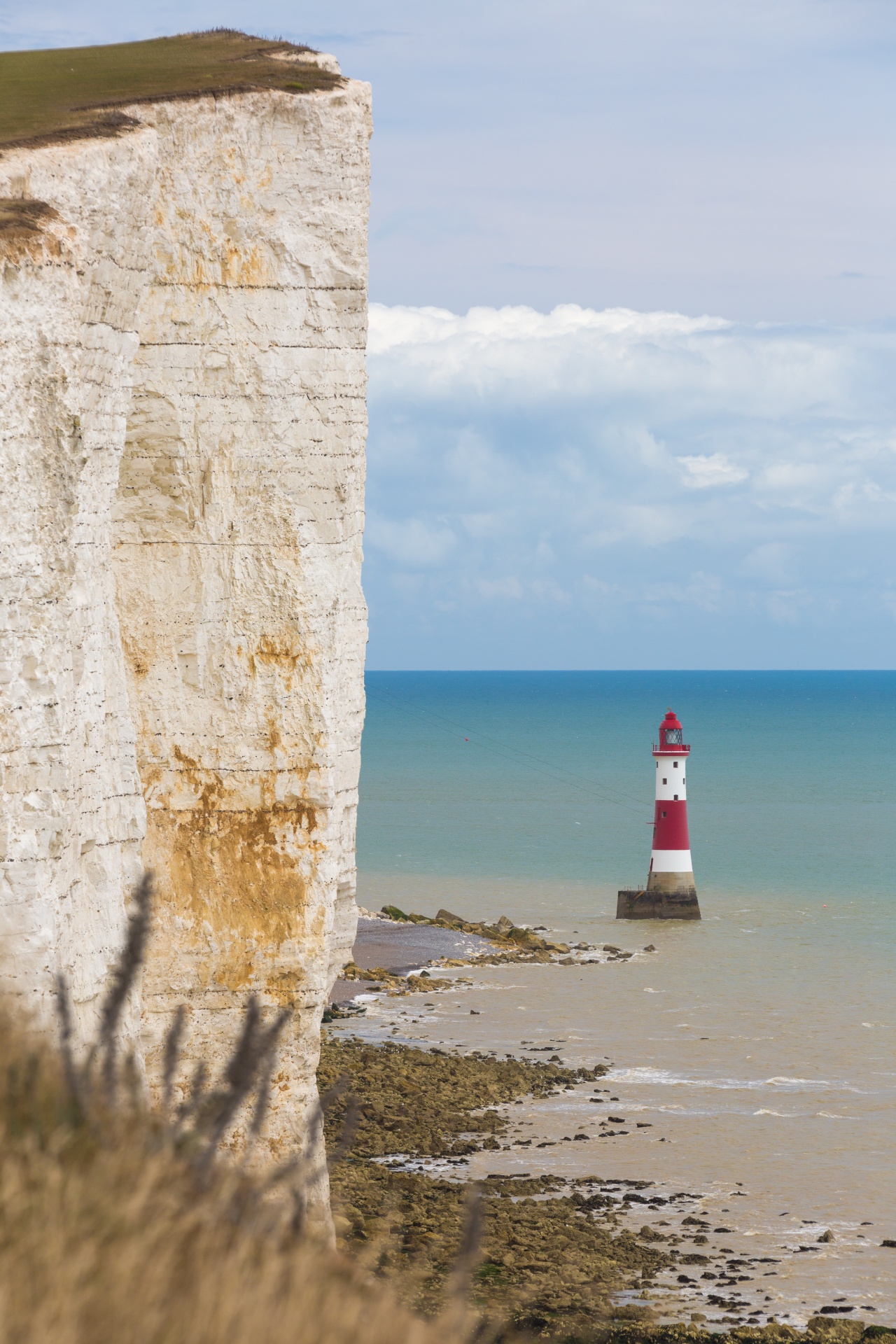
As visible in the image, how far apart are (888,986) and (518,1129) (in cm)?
1502

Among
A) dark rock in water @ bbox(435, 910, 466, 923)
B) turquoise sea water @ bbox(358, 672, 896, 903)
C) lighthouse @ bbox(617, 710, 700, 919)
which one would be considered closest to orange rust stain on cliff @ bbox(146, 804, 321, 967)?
dark rock in water @ bbox(435, 910, 466, 923)

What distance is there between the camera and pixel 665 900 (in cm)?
4288

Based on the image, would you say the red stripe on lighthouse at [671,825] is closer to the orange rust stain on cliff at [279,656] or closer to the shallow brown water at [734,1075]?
the shallow brown water at [734,1075]

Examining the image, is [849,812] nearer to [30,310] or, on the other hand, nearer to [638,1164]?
[638,1164]

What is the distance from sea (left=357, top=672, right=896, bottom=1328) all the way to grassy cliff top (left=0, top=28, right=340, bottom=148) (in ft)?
39.7

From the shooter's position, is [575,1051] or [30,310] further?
[575,1051]

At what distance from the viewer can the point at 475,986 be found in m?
31.8

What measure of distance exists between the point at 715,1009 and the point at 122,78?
23660mm

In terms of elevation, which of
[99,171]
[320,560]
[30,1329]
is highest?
[99,171]

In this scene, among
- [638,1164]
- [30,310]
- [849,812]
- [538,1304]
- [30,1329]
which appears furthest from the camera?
[849,812]

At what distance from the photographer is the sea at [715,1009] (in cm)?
1812

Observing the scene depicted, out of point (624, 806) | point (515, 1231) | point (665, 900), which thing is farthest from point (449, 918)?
point (624, 806)

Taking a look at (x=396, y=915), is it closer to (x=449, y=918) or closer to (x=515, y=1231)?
(x=449, y=918)

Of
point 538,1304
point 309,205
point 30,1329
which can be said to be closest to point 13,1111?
point 30,1329
